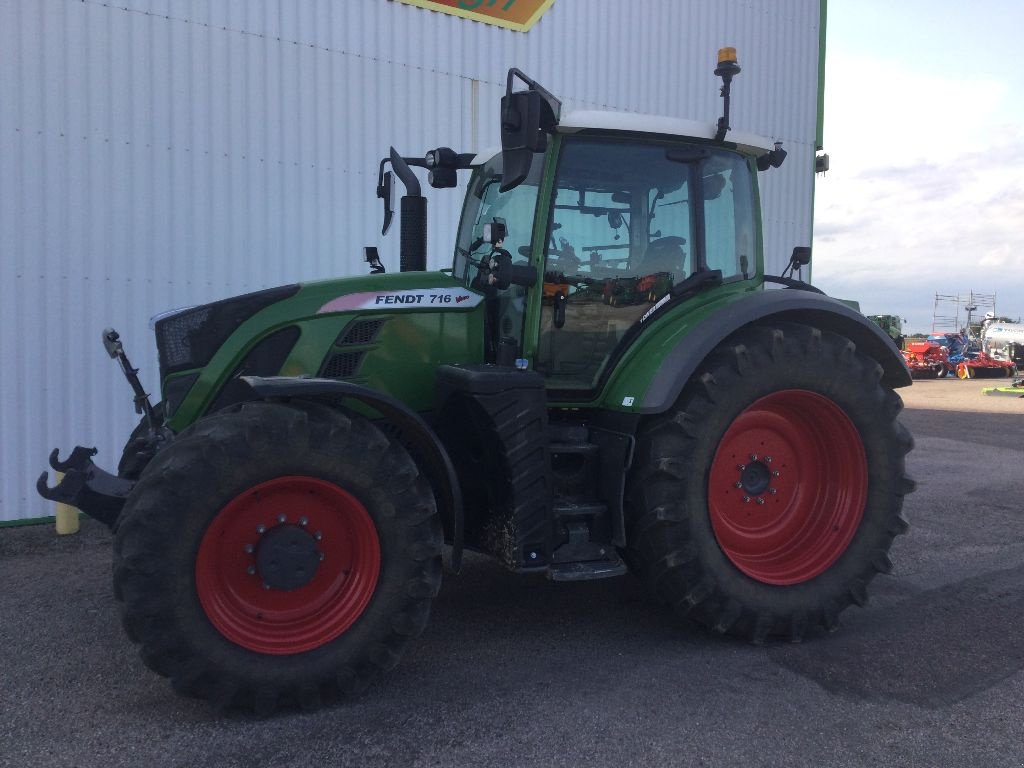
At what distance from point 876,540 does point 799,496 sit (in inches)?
16.0

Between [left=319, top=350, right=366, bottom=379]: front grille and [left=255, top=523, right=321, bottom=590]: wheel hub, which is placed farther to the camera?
[left=319, top=350, right=366, bottom=379]: front grille

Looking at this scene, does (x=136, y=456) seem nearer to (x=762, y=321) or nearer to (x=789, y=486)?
(x=762, y=321)

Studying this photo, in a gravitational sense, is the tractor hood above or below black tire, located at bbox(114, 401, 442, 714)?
above

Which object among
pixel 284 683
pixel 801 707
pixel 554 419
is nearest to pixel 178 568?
pixel 284 683

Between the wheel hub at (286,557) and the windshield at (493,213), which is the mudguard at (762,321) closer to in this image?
the windshield at (493,213)

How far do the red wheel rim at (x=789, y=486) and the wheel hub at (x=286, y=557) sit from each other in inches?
73.1

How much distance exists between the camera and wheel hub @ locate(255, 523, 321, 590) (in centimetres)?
323

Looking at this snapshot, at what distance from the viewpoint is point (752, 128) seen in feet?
34.2

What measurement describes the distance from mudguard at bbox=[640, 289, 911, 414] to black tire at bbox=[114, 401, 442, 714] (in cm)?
115

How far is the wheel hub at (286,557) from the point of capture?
10.6 ft

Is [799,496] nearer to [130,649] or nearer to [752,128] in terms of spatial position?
[130,649]

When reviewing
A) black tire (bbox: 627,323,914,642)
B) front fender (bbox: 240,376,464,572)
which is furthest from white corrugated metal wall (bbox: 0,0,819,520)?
black tire (bbox: 627,323,914,642)

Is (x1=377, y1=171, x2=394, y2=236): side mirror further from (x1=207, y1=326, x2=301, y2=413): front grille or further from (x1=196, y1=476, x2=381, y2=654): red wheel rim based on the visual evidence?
(x1=196, y1=476, x2=381, y2=654): red wheel rim

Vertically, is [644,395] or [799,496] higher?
[644,395]
